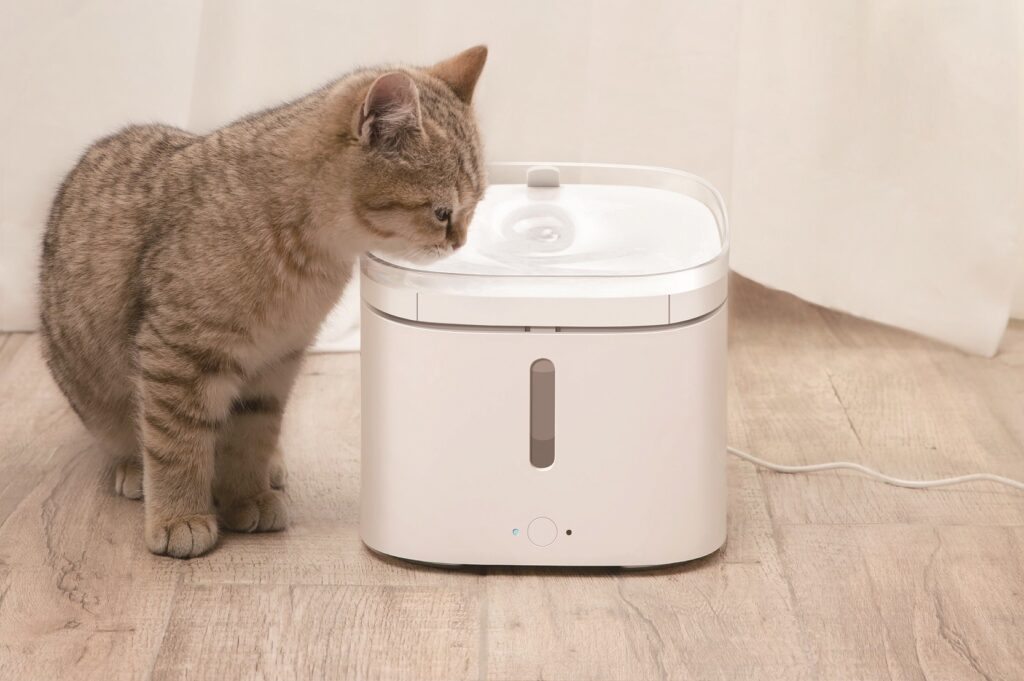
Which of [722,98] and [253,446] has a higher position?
[722,98]

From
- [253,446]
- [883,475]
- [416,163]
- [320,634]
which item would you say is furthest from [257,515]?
[883,475]

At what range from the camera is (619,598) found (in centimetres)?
140

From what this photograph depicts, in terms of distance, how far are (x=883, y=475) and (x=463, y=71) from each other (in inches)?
29.6

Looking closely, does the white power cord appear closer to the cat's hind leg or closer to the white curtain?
the white curtain

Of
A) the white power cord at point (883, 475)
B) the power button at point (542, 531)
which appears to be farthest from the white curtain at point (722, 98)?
the power button at point (542, 531)

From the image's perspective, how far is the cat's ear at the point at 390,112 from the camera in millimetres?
1289

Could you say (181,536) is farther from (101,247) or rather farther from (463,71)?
(463,71)

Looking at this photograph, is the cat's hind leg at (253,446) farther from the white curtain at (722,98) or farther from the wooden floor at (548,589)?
the white curtain at (722,98)

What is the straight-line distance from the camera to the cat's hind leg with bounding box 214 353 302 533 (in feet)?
5.16

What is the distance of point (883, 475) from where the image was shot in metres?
1.71

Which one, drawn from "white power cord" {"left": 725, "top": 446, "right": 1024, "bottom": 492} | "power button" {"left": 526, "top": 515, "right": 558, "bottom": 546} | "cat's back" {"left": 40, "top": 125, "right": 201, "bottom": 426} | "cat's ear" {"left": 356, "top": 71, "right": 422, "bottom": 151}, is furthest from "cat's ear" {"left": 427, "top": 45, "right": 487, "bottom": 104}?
"white power cord" {"left": 725, "top": 446, "right": 1024, "bottom": 492}

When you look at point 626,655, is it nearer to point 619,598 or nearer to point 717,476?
point 619,598

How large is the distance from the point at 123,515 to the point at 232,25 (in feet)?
2.70

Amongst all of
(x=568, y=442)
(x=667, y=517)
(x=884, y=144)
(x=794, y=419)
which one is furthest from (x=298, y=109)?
(x=884, y=144)
